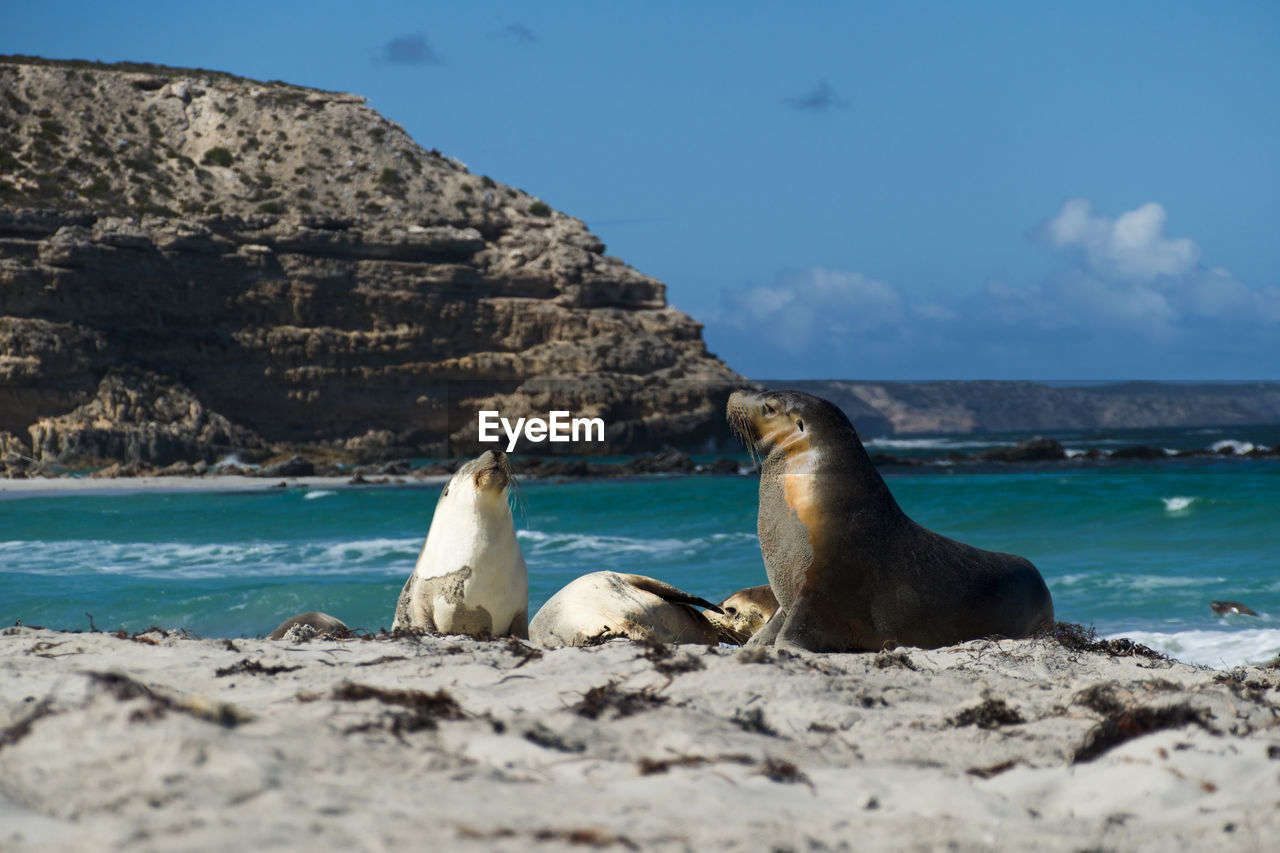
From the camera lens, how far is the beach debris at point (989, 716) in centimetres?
399

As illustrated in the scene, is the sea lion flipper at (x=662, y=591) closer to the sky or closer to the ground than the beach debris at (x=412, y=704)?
closer to the ground

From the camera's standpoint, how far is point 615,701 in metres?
3.89

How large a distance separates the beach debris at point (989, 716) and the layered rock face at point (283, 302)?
1744 inches

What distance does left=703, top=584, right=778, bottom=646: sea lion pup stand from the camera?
24.1ft

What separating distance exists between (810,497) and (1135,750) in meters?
3.03

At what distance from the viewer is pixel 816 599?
6234mm

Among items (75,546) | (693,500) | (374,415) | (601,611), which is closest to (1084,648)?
(601,611)

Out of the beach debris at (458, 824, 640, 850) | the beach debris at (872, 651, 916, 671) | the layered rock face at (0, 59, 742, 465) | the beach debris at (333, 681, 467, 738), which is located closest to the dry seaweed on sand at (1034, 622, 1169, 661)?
the beach debris at (872, 651, 916, 671)

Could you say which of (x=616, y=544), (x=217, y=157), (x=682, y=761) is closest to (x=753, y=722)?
(x=682, y=761)

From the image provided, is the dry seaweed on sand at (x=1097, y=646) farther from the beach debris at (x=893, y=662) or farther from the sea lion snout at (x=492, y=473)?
the sea lion snout at (x=492, y=473)

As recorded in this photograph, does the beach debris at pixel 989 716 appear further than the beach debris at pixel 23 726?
Yes

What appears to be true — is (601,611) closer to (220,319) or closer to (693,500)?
(693,500)

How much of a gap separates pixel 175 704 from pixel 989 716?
2.52m

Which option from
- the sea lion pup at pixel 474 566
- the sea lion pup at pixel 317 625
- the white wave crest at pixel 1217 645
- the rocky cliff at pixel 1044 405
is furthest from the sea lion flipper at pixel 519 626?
the rocky cliff at pixel 1044 405
